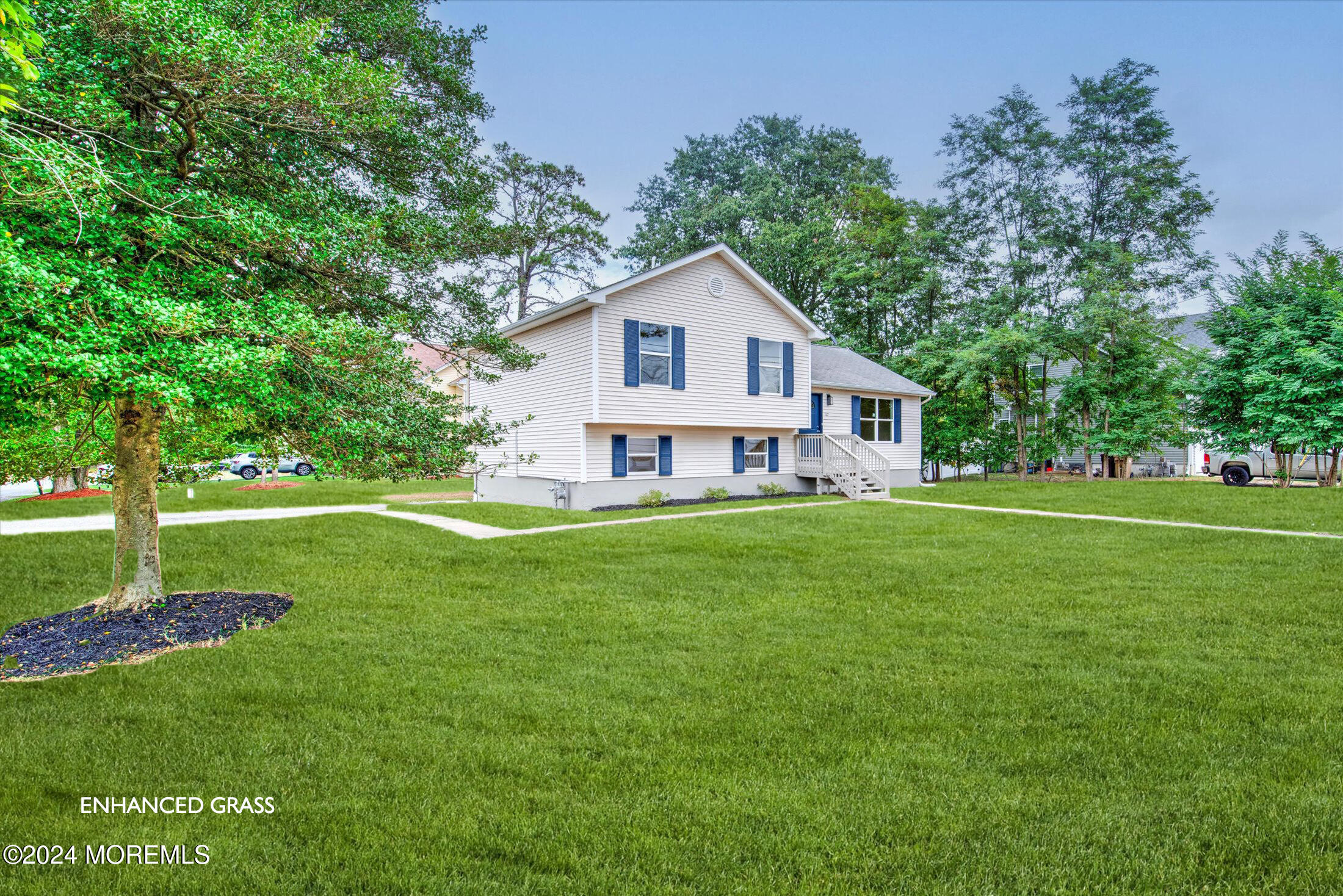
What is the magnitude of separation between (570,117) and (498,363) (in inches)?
809

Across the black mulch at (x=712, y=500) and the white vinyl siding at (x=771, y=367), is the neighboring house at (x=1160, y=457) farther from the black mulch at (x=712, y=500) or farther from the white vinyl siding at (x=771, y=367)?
the white vinyl siding at (x=771, y=367)

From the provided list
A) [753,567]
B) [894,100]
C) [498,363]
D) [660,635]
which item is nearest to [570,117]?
[894,100]

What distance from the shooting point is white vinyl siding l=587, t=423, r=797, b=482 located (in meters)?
17.0

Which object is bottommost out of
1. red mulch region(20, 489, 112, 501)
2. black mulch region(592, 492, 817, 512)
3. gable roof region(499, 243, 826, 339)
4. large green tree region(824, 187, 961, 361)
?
black mulch region(592, 492, 817, 512)

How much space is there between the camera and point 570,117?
2606 cm

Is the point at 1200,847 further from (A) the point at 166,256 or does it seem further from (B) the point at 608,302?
(B) the point at 608,302

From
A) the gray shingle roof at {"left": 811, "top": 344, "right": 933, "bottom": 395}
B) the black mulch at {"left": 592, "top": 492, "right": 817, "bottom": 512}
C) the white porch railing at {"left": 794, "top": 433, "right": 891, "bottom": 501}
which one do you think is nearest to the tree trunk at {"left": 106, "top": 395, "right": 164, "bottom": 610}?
the black mulch at {"left": 592, "top": 492, "right": 817, "bottom": 512}

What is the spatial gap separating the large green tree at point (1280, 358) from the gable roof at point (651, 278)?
1220 centimetres

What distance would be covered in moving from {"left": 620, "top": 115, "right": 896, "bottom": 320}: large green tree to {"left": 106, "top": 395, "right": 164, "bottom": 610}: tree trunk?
24519 millimetres

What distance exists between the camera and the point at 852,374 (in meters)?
23.4

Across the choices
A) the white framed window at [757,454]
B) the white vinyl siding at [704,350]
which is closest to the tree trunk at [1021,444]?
the white vinyl siding at [704,350]

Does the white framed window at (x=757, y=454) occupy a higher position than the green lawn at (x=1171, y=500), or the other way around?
the white framed window at (x=757, y=454)

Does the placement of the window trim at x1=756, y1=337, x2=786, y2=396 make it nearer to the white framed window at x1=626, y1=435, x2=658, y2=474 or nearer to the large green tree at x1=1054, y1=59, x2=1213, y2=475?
the white framed window at x1=626, y1=435, x2=658, y2=474

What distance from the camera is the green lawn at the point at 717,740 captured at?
8.94ft
